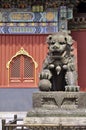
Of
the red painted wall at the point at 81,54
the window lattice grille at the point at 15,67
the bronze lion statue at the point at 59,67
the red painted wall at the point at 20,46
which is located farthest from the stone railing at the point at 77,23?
the bronze lion statue at the point at 59,67

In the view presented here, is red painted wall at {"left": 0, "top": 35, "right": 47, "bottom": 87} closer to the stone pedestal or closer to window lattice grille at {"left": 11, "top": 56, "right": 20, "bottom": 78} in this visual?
window lattice grille at {"left": 11, "top": 56, "right": 20, "bottom": 78}

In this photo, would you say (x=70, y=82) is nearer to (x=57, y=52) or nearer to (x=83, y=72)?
(x=57, y=52)

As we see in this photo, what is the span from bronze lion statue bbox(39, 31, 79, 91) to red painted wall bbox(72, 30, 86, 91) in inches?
376

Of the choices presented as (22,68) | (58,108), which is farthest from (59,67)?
(22,68)

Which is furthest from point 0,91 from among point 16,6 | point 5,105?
point 16,6

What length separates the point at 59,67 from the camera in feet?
29.9

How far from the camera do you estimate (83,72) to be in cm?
1884

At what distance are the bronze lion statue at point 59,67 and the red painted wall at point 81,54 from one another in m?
9.55

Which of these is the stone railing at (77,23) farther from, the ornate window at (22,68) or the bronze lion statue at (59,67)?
the bronze lion statue at (59,67)

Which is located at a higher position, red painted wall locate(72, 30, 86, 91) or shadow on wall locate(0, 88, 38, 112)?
red painted wall locate(72, 30, 86, 91)

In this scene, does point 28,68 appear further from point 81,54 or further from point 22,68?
point 81,54

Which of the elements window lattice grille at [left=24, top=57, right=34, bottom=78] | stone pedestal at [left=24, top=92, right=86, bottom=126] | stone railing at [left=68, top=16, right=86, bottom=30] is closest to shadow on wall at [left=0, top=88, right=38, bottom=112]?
window lattice grille at [left=24, top=57, right=34, bottom=78]

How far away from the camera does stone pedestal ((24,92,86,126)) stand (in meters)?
8.41

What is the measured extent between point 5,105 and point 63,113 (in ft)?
31.8
